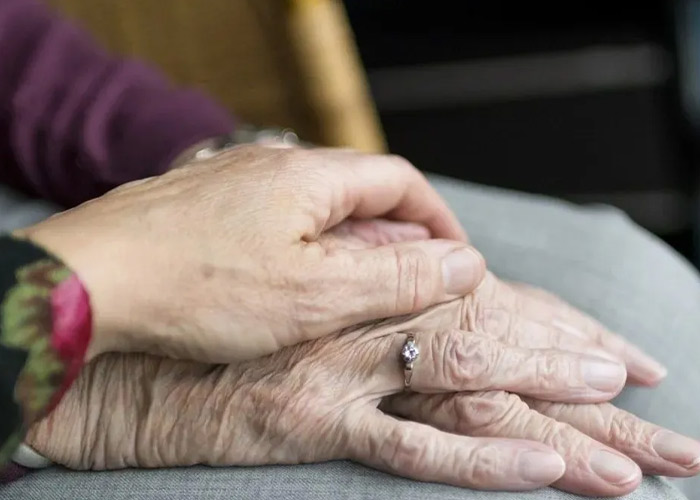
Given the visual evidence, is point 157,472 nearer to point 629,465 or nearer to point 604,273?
point 629,465

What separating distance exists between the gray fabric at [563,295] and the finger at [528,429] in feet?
0.06

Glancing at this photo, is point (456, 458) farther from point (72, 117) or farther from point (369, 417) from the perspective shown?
point (72, 117)

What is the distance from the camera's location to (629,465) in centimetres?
62

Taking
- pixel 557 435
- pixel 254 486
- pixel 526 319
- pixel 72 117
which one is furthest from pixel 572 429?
pixel 72 117

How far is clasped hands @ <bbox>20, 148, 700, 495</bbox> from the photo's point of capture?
613 mm

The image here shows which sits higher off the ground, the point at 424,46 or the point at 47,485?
the point at 424,46

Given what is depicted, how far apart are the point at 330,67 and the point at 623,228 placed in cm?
73

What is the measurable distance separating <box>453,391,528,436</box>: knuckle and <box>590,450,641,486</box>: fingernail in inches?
2.6

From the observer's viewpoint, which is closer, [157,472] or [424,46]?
[157,472]

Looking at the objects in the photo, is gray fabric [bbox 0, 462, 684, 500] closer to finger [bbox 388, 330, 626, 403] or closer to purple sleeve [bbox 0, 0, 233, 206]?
finger [bbox 388, 330, 626, 403]

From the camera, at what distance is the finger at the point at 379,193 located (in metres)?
0.70

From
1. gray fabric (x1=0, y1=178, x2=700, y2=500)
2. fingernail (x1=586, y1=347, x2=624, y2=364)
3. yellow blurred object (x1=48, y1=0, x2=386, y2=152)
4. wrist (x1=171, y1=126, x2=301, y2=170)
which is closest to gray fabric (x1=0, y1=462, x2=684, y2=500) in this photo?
gray fabric (x1=0, y1=178, x2=700, y2=500)

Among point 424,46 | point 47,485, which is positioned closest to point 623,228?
point 47,485

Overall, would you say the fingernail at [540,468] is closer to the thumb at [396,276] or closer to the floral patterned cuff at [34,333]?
the thumb at [396,276]
